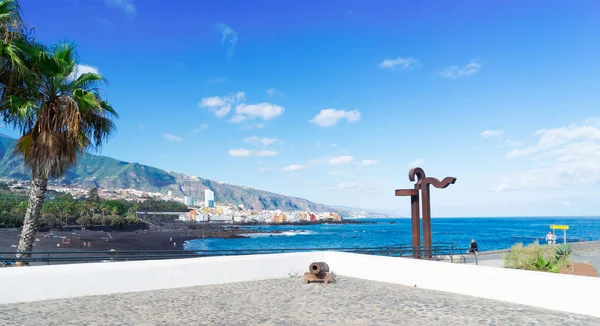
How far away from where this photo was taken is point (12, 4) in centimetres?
1123

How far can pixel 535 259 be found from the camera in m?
12.5

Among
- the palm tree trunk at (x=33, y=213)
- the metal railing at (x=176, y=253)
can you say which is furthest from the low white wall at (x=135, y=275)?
the palm tree trunk at (x=33, y=213)

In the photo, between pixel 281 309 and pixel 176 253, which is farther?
pixel 176 253

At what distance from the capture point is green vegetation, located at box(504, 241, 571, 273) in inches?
470

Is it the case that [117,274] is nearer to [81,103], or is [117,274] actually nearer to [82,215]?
[81,103]

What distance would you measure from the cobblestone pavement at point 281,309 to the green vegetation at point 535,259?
12.9 ft

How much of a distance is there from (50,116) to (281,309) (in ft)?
30.9

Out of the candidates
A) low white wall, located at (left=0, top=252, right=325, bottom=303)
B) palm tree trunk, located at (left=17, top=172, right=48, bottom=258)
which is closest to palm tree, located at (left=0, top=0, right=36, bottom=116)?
palm tree trunk, located at (left=17, top=172, right=48, bottom=258)

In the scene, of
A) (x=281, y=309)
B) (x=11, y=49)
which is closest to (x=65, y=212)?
(x=11, y=49)

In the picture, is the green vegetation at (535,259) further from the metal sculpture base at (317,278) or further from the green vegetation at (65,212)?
the green vegetation at (65,212)

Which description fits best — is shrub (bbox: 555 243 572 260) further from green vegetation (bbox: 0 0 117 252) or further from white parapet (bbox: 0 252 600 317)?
green vegetation (bbox: 0 0 117 252)

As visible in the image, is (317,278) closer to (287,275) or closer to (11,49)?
(287,275)

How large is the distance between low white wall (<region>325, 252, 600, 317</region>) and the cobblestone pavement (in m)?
0.38

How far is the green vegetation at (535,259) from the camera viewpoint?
39.1ft
